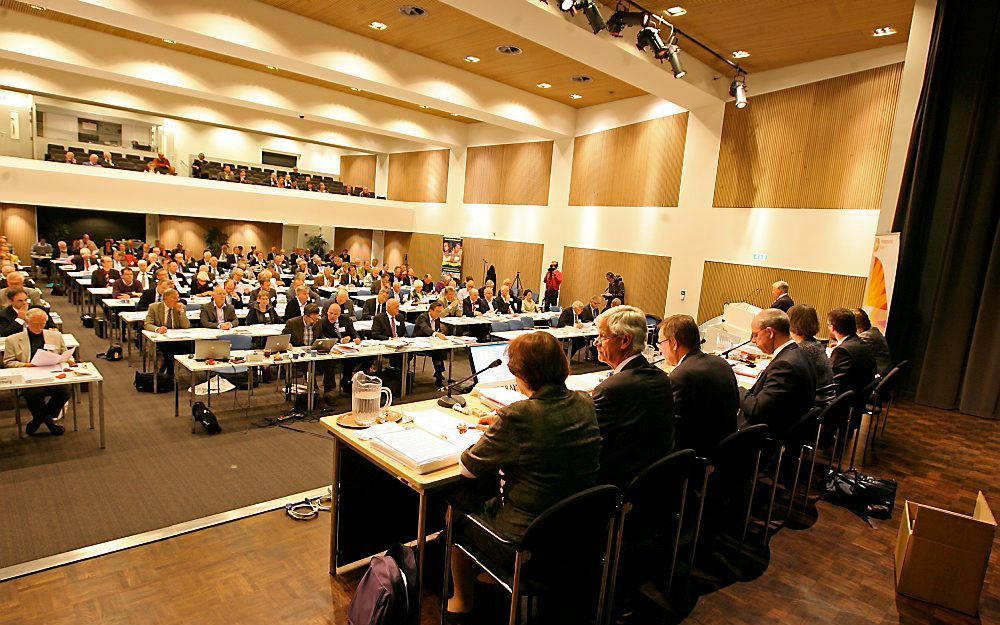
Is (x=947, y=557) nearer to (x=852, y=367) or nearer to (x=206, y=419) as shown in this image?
(x=852, y=367)

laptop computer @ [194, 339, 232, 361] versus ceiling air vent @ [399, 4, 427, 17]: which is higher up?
ceiling air vent @ [399, 4, 427, 17]

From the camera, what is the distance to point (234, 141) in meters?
21.0

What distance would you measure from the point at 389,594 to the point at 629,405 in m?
1.32

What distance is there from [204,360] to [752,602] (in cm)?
508

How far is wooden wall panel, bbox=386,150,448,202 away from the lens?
1903cm

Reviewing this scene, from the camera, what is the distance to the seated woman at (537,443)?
2082 millimetres

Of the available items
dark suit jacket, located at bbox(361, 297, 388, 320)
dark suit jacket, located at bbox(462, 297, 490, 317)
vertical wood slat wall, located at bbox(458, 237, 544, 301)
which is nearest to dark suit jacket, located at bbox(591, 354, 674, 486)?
dark suit jacket, located at bbox(361, 297, 388, 320)

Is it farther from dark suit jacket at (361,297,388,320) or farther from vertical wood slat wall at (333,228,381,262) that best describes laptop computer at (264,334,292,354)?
vertical wood slat wall at (333,228,381,262)

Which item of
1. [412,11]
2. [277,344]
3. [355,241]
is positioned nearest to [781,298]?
[277,344]

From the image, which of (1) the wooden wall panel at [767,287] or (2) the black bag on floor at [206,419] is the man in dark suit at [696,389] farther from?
(1) the wooden wall panel at [767,287]

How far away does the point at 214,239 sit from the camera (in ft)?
62.1

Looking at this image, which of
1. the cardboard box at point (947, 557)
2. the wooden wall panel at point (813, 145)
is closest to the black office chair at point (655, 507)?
the cardboard box at point (947, 557)

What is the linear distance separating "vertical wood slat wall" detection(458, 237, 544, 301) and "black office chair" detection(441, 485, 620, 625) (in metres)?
13.0

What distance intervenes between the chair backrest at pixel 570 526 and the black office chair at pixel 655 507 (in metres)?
0.26
